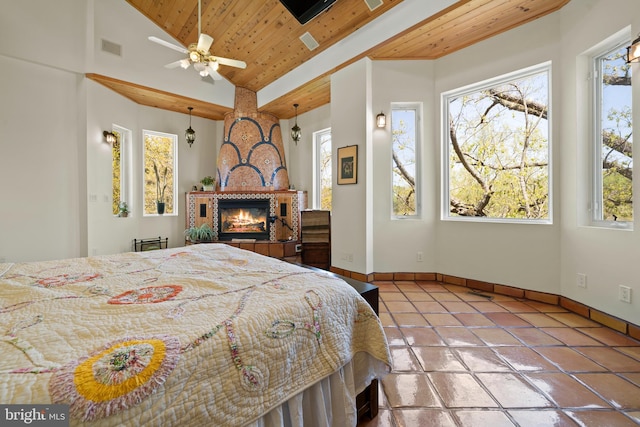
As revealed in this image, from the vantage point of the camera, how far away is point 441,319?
2475 millimetres

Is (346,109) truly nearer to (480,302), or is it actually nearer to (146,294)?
(480,302)

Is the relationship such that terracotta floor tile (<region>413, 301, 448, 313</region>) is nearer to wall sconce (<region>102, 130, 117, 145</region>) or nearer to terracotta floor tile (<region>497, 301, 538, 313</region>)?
terracotta floor tile (<region>497, 301, 538, 313</region>)

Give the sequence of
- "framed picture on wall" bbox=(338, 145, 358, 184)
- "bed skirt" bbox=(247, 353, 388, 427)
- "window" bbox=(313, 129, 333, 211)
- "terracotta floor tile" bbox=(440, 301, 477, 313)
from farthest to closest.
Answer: "window" bbox=(313, 129, 333, 211)
"framed picture on wall" bbox=(338, 145, 358, 184)
"terracotta floor tile" bbox=(440, 301, 477, 313)
"bed skirt" bbox=(247, 353, 388, 427)

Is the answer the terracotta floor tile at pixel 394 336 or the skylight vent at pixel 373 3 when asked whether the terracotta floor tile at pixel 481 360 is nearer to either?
the terracotta floor tile at pixel 394 336

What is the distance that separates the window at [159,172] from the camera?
5.18 meters

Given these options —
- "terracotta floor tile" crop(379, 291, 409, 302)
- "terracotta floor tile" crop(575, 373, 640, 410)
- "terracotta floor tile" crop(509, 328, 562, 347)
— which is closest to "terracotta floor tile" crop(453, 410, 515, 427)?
"terracotta floor tile" crop(575, 373, 640, 410)

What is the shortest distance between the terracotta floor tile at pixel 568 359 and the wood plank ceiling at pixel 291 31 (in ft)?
10.2

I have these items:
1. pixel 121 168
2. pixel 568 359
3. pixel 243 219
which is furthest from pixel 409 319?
pixel 121 168

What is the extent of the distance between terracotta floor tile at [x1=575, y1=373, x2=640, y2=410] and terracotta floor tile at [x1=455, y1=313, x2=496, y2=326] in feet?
2.42

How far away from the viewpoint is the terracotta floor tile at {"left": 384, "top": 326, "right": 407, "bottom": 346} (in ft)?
6.76

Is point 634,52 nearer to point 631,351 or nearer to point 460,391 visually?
point 631,351

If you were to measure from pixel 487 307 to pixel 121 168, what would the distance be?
5835 mm

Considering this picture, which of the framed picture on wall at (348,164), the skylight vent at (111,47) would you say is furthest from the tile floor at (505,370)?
the skylight vent at (111,47)

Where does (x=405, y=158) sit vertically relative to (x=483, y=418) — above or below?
above
